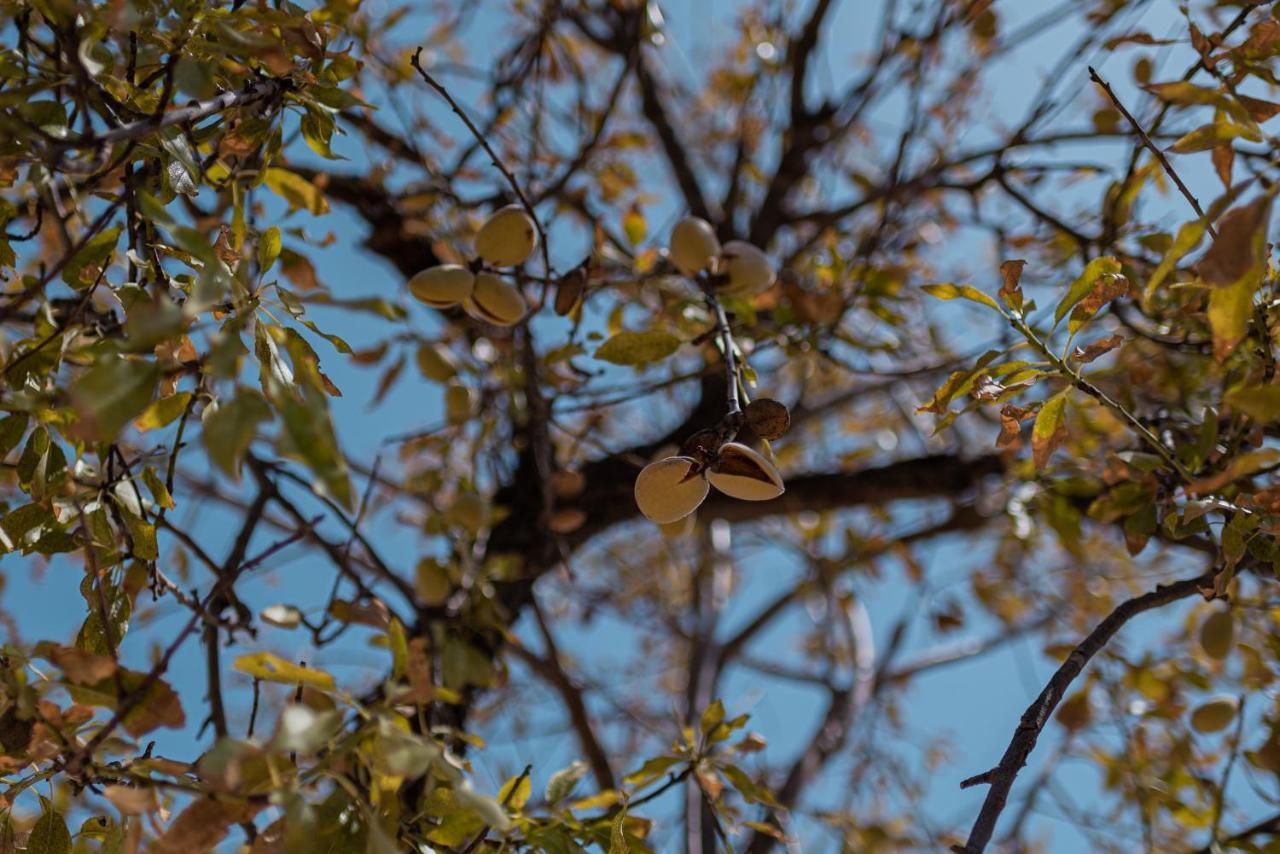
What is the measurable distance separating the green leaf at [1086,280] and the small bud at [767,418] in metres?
0.21

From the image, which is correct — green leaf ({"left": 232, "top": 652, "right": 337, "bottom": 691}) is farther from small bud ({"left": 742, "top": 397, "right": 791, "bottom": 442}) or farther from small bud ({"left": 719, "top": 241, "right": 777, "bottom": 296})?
small bud ({"left": 719, "top": 241, "right": 777, "bottom": 296})

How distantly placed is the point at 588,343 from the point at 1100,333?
3.24ft

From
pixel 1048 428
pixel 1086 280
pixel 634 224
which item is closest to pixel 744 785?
pixel 1048 428

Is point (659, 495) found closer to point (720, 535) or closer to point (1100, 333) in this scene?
point (1100, 333)

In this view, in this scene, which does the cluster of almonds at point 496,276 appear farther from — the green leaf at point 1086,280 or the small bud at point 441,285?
the green leaf at point 1086,280

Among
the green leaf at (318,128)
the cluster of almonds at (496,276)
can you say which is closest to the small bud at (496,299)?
the cluster of almonds at (496,276)

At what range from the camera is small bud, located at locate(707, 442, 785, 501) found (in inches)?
23.8

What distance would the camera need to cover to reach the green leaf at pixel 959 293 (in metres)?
0.72

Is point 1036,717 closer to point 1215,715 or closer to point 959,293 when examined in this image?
point 959,293

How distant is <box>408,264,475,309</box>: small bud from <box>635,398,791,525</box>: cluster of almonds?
314 millimetres

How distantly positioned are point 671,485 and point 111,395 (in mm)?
344

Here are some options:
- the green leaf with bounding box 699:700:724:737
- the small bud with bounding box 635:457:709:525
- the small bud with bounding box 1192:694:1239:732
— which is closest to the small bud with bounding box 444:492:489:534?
the green leaf with bounding box 699:700:724:737

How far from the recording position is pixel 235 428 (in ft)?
1.29

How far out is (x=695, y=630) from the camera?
83.6 inches
